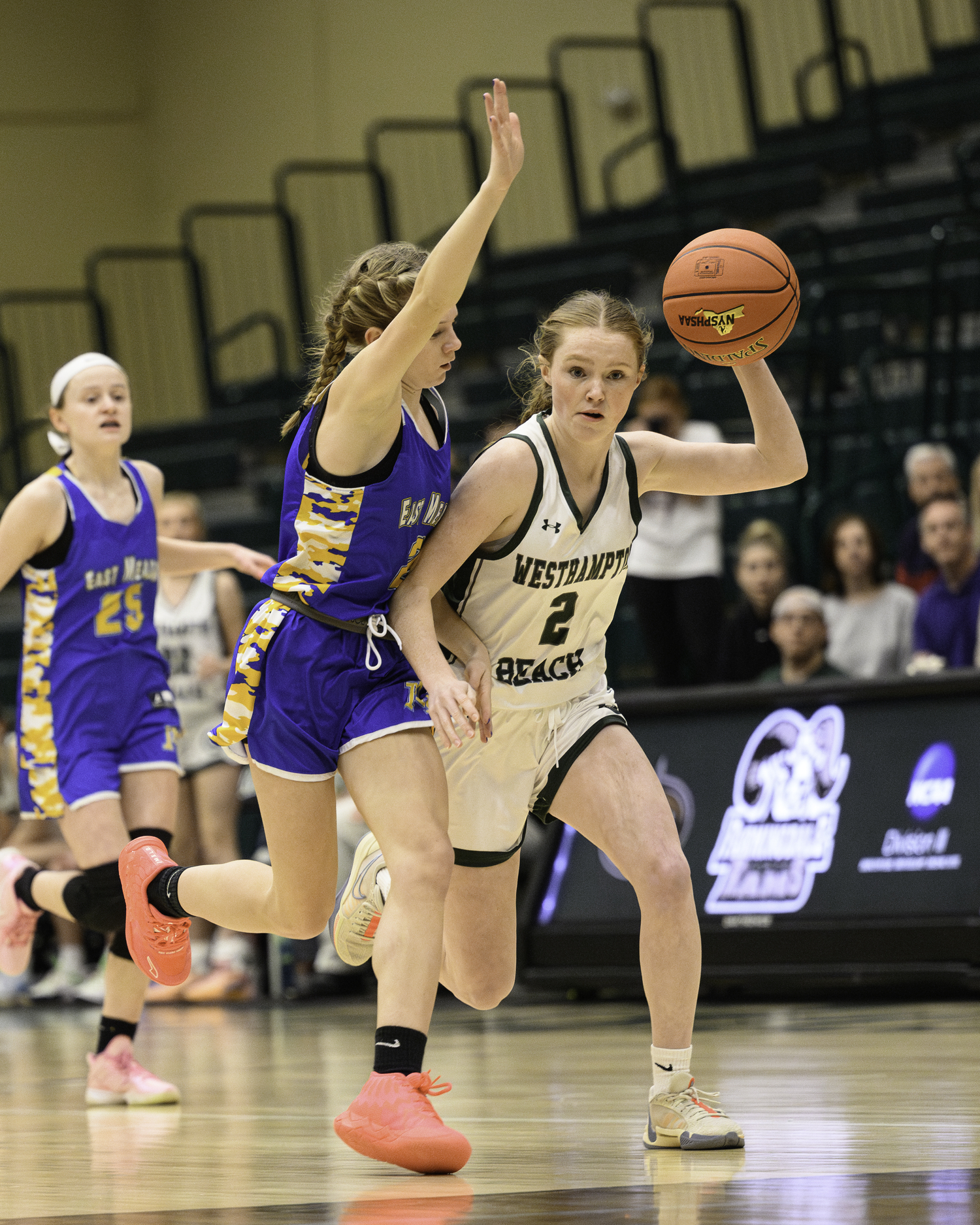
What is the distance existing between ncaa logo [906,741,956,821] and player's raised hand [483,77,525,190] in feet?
13.1

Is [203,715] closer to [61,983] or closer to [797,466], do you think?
[61,983]

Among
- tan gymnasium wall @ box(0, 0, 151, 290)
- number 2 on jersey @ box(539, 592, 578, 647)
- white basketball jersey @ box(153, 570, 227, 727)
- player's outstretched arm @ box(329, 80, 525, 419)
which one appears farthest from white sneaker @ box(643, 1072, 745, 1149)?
→ tan gymnasium wall @ box(0, 0, 151, 290)

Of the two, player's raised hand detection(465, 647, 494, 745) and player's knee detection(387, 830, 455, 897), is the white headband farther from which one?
player's knee detection(387, 830, 455, 897)

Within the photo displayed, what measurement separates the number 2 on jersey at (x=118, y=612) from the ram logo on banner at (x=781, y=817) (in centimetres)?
283

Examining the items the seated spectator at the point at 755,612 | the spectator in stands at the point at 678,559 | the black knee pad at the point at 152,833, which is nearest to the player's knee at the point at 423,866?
the black knee pad at the point at 152,833

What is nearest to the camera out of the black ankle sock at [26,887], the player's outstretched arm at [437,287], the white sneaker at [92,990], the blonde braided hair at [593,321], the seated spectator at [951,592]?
the player's outstretched arm at [437,287]

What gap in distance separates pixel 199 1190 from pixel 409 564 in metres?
1.25

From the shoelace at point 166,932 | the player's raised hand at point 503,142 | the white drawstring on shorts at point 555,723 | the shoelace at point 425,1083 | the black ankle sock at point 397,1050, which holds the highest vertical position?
the player's raised hand at point 503,142

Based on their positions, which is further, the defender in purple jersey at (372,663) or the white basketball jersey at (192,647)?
the white basketball jersey at (192,647)

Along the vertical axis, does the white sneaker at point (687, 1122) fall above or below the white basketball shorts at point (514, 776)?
below

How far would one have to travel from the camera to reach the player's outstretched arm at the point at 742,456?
3.95m

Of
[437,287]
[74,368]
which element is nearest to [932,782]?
[74,368]

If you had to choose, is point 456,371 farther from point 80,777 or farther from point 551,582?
point 551,582

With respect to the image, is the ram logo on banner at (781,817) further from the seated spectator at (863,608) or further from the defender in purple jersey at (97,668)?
the defender in purple jersey at (97,668)
